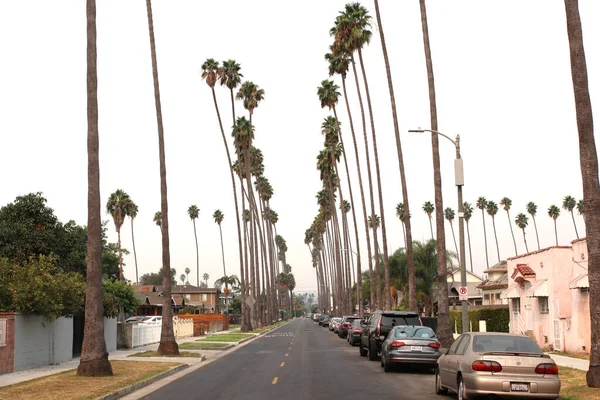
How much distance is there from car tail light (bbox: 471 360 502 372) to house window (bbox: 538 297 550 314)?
19873mm

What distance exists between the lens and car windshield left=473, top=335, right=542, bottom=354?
13.9 m

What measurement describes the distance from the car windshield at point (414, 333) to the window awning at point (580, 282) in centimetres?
742

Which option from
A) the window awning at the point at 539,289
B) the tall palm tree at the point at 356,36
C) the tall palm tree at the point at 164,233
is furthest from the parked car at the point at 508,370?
the tall palm tree at the point at 356,36

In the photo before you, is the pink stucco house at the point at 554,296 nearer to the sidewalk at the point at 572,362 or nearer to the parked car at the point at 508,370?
the sidewalk at the point at 572,362

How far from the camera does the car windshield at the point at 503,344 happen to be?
13.9 m

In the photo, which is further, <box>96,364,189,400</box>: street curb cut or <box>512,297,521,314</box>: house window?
<box>512,297,521,314</box>: house window

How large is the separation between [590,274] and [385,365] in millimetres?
8691

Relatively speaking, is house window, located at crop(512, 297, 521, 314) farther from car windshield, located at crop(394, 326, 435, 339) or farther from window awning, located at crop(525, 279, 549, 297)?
car windshield, located at crop(394, 326, 435, 339)

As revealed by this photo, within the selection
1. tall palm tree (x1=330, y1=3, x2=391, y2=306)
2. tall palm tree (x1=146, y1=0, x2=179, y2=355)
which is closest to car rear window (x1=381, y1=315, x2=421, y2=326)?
tall palm tree (x1=146, y1=0, x2=179, y2=355)

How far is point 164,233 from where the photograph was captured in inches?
1175

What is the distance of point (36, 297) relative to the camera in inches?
922

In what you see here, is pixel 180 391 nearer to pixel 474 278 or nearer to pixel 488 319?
pixel 488 319

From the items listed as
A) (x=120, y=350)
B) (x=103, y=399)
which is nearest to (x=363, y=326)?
(x=120, y=350)

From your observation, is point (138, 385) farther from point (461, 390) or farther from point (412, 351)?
point (461, 390)
